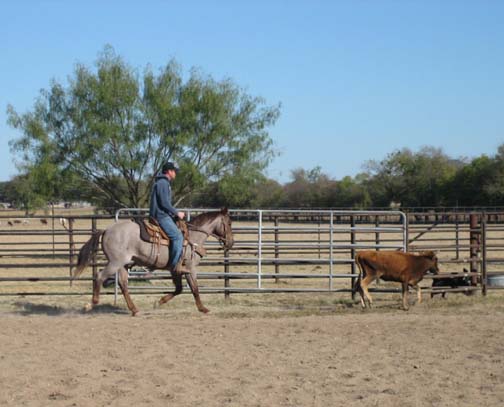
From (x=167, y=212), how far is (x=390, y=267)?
3.57 metres

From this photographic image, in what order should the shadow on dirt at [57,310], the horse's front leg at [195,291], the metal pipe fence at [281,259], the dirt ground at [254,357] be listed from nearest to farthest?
the dirt ground at [254,357]
the horse's front leg at [195,291]
the shadow on dirt at [57,310]
the metal pipe fence at [281,259]

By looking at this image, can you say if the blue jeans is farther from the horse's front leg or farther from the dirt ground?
the dirt ground

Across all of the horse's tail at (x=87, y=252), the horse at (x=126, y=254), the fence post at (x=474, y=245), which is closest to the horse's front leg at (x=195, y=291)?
the horse at (x=126, y=254)

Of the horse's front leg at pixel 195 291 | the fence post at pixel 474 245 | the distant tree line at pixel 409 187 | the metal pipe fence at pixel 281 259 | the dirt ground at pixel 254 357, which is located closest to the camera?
the dirt ground at pixel 254 357

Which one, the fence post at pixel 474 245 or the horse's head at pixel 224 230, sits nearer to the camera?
the horse's head at pixel 224 230

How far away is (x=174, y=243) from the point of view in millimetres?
10648

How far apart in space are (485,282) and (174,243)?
5.93 m

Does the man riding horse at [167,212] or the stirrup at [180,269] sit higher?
the man riding horse at [167,212]

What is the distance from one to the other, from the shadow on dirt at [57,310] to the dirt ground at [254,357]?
6 cm

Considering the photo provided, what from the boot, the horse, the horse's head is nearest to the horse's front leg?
the horse

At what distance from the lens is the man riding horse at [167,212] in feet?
34.4

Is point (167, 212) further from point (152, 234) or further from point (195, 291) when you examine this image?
point (195, 291)

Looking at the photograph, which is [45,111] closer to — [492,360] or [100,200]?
[100,200]

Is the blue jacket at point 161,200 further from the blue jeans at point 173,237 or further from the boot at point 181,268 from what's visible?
the boot at point 181,268
